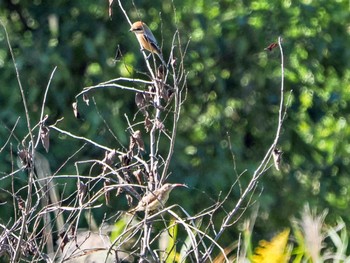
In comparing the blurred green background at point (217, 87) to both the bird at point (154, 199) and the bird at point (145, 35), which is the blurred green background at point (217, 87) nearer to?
the bird at point (145, 35)

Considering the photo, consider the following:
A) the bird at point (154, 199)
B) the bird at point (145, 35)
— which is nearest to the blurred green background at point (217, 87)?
the bird at point (145, 35)

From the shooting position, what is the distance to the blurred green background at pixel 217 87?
4613 mm

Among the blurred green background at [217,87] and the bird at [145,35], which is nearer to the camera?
the bird at [145,35]

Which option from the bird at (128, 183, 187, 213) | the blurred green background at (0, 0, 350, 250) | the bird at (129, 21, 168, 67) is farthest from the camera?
the blurred green background at (0, 0, 350, 250)

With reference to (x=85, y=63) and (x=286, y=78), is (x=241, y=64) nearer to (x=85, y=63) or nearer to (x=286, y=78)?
(x=286, y=78)

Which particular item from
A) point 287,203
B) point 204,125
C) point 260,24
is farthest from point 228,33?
point 287,203

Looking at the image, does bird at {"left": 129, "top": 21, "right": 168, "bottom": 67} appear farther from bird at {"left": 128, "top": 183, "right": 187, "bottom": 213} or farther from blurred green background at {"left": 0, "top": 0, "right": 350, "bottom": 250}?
bird at {"left": 128, "top": 183, "right": 187, "bottom": 213}

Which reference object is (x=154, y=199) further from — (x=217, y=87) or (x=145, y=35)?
(x=217, y=87)

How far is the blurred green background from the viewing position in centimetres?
461

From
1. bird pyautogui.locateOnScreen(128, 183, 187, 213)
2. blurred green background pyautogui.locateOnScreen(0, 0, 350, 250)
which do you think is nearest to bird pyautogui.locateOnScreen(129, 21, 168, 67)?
blurred green background pyautogui.locateOnScreen(0, 0, 350, 250)

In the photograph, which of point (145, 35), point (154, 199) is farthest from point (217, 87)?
point (154, 199)

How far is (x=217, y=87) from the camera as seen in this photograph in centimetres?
489

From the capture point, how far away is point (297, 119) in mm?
5008

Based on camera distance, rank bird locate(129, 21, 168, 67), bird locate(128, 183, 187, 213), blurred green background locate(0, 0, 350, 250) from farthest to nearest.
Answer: blurred green background locate(0, 0, 350, 250), bird locate(129, 21, 168, 67), bird locate(128, 183, 187, 213)
